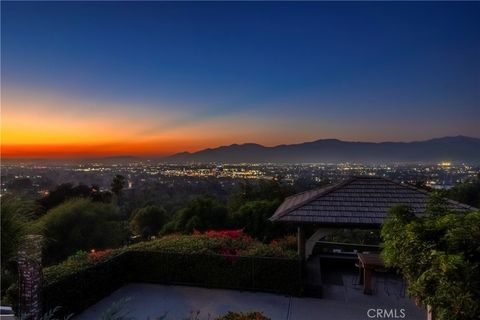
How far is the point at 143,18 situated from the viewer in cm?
1168

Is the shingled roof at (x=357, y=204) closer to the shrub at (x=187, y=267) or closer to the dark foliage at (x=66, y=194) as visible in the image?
the shrub at (x=187, y=267)

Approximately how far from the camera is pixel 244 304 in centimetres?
874

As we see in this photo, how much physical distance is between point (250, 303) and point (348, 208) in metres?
3.69

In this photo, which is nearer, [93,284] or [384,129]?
[93,284]

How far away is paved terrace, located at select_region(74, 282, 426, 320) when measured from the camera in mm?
8117

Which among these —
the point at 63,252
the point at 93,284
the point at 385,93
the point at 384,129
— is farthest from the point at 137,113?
the point at 384,129

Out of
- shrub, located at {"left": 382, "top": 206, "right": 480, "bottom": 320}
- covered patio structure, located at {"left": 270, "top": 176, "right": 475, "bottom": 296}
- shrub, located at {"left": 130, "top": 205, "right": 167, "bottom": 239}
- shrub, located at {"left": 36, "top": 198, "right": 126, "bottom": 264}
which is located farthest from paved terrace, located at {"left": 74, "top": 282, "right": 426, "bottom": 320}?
shrub, located at {"left": 130, "top": 205, "right": 167, "bottom": 239}

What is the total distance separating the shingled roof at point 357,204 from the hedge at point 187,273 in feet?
4.29

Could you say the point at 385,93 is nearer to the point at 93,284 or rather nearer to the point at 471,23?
the point at 471,23

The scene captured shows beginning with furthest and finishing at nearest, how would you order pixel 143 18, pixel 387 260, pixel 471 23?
pixel 471 23 → pixel 143 18 → pixel 387 260

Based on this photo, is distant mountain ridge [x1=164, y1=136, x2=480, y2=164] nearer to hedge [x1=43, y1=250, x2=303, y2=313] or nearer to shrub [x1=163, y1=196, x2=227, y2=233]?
shrub [x1=163, y1=196, x2=227, y2=233]

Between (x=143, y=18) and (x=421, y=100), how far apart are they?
1969cm

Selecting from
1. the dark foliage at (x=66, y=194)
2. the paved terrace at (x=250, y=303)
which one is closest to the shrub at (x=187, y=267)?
the paved terrace at (x=250, y=303)

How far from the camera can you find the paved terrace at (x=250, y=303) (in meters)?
8.12
